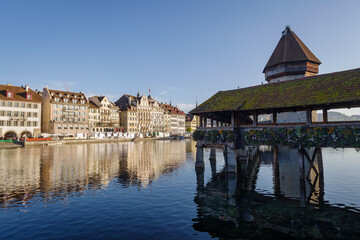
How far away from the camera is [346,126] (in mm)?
16859

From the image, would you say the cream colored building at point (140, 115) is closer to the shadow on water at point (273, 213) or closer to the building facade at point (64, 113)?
the building facade at point (64, 113)

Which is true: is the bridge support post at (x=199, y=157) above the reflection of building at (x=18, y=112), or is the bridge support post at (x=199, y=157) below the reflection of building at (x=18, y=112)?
below

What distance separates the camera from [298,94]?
19.9m

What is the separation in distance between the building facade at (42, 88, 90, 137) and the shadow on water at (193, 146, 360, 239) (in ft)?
248

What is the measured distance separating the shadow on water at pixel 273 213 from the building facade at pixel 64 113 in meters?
75.4

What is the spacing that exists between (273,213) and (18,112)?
264ft

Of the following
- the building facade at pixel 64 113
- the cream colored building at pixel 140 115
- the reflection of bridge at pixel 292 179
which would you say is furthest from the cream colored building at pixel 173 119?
the reflection of bridge at pixel 292 179

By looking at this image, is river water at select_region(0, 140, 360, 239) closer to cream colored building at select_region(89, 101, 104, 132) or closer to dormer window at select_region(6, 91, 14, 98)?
dormer window at select_region(6, 91, 14, 98)

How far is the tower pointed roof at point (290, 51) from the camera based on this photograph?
44938 mm

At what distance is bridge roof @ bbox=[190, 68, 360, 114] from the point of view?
1738 centimetres

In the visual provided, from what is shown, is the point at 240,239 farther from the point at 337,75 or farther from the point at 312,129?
the point at 337,75

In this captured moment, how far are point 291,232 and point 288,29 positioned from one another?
162 feet

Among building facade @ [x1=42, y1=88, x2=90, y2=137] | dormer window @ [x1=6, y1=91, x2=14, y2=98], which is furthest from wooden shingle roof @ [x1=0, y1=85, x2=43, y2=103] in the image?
building facade @ [x1=42, y1=88, x2=90, y2=137]

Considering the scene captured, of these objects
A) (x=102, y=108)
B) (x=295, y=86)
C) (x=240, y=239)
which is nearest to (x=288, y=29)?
(x=295, y=86)
